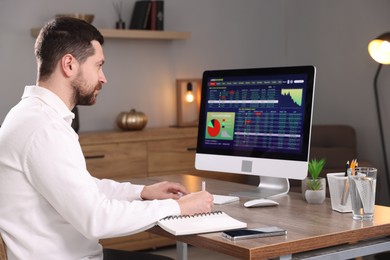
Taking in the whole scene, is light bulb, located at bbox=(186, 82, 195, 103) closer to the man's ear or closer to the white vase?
the white vase

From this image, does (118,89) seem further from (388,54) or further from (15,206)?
(15,206)

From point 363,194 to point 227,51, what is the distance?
3963 mm

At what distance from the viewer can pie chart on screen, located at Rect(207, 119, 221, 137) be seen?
10.5ft

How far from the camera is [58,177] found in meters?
2.14

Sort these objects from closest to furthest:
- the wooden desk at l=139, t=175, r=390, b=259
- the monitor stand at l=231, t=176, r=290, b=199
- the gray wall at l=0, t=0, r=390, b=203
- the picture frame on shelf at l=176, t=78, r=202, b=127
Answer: the wooden desk at l=139, t=175, r=390, b=259 < the monitor stand at l=231, t=176, r=290, b=199 < the gray wall at l=0, t=0, r=390, b=203 < the picture frame on shelf at l=176, t=78, r=202, b=127

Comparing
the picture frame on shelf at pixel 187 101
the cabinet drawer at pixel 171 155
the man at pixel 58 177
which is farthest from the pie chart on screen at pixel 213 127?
the picture frame on shelf at pixel 187 101

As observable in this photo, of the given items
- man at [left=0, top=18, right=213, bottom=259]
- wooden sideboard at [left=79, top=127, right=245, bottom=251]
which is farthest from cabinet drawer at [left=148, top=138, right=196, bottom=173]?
man at [left=0, top=18, right=213, bottom=259]

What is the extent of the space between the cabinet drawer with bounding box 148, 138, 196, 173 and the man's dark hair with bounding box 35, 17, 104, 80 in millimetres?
2974

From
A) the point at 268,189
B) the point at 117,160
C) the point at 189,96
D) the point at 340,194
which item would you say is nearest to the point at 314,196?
the point at 340,194

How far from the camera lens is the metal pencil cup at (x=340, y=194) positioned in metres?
2.56

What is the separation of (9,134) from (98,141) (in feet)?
9.45

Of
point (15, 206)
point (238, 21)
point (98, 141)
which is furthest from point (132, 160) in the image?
point (15, 206)

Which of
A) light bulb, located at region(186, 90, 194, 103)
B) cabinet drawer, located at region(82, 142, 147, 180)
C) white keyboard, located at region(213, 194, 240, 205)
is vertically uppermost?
light bulb, located at region(186, 90, 194, 103)

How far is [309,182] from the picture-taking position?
2816mm
